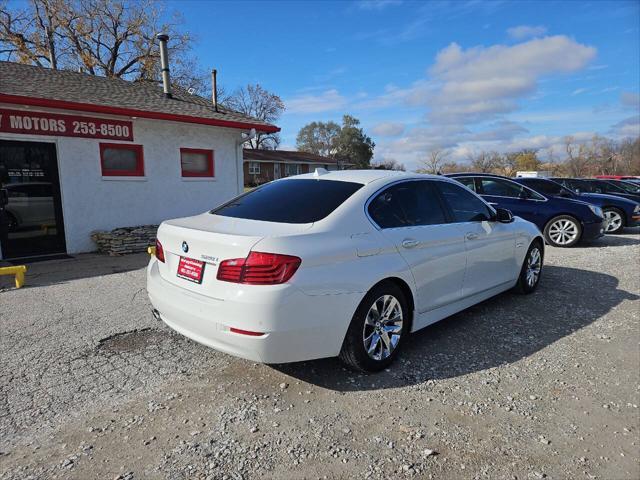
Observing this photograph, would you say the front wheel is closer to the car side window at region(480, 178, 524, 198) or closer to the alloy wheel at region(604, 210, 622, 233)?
the alloy wheel at region(604, 210, 622, 233)

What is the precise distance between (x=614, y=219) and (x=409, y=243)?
1118cm

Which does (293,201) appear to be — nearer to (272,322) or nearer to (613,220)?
(272,322)

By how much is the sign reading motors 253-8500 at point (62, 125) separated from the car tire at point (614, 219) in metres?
12.7

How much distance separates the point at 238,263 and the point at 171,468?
4.03 feet

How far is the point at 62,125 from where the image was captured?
27.5 ft

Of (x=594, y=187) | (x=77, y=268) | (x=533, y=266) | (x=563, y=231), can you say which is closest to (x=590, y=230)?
(x=563, y=231)

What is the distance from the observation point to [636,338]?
420 centimetres

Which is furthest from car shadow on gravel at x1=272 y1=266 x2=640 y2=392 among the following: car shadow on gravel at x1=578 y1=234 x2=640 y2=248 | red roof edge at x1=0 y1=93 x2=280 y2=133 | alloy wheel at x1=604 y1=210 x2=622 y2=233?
red roof edge at x1=0 y1=93 x2=280 y2=133

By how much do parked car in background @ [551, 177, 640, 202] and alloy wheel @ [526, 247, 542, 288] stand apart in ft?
31.7

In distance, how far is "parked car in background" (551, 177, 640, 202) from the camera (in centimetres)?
1416

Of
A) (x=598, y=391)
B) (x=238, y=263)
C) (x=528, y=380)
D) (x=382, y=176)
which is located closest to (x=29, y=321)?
(x=238, y=263)

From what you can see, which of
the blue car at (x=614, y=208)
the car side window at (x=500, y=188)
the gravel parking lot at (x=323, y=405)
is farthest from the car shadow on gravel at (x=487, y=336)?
the blue car at (x=614, y=208)

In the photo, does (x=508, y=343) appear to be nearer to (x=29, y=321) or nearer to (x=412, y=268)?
(x=412, y=268)

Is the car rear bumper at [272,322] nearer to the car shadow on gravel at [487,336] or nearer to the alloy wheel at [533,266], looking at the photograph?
the car shadow on gravel at [487,336]
